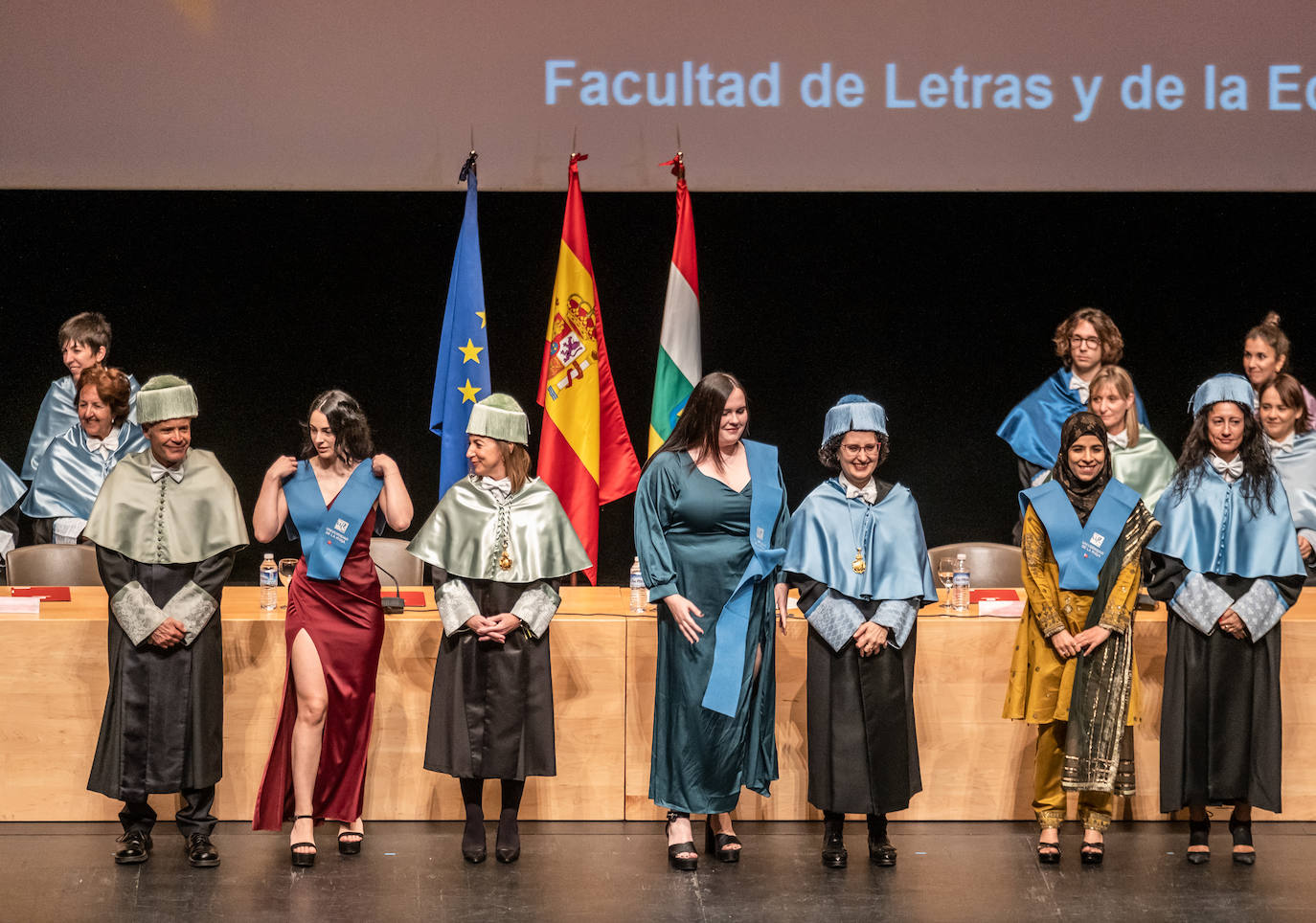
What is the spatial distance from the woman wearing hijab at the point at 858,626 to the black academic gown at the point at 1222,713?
76 centimetres

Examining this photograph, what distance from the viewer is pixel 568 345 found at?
650cm

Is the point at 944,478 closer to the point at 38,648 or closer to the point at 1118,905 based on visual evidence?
the point at 1118,905

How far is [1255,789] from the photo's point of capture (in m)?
4.09

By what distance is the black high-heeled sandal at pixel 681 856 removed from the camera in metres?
4.07

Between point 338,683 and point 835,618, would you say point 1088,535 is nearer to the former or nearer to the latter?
point 835,618

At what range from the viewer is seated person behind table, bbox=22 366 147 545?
5879 millimetres

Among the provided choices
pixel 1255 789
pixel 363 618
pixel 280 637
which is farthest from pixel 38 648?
pixel 1255 789

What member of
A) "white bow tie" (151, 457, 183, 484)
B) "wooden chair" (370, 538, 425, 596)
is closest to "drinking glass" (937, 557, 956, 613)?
"wooden chair" (370, 538, 425, 596)

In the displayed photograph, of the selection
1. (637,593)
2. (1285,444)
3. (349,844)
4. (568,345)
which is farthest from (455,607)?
(1285,444)

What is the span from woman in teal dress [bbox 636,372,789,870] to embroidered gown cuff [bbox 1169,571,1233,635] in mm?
1163

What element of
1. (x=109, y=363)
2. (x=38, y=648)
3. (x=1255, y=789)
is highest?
(x=109, y=363)

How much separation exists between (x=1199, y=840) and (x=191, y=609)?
3006 millimetres

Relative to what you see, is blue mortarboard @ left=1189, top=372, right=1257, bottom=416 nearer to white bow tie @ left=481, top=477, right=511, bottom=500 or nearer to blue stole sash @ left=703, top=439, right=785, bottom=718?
blue stole sash @ left=703, top=439, right=785, bottom=718

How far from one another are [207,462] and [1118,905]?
2838 millimetres
